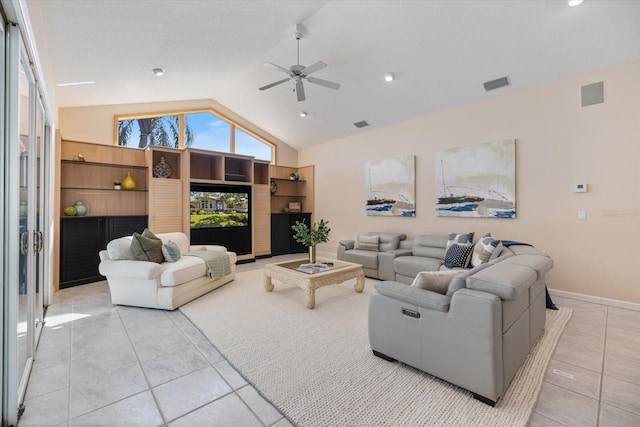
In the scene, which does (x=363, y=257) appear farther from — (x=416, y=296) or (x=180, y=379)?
(x=180, y=379)

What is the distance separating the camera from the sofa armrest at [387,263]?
4785mm

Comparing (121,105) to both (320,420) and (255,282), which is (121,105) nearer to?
(255,282)

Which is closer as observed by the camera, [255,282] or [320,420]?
[320,420]

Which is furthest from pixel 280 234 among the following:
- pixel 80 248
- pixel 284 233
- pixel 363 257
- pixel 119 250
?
pixel 119 250

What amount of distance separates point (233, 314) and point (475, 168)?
13.7ft

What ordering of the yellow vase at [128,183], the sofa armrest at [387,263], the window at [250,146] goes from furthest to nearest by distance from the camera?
the window at [250,146], the yellow vase at [128,183], the sofa armrest at [387,263]

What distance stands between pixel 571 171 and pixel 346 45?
137 inches

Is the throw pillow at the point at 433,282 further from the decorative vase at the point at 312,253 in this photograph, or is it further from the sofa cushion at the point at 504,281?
the decorative vase at the point at 312,253

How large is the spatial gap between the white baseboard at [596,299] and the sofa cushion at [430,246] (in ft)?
4.91

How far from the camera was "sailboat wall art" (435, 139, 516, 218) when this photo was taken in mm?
4363

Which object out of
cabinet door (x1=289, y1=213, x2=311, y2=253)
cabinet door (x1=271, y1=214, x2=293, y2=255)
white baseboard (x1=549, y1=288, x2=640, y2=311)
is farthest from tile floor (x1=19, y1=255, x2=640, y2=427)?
cabinet door (x1=289, y1=213, x2=311, y2=253)

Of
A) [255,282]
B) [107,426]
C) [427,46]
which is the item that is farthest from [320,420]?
[427,46]

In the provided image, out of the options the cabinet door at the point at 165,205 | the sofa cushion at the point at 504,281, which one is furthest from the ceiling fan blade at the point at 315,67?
the cabinet door at the point at 165,205

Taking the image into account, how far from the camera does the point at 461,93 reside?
15.1 feet
